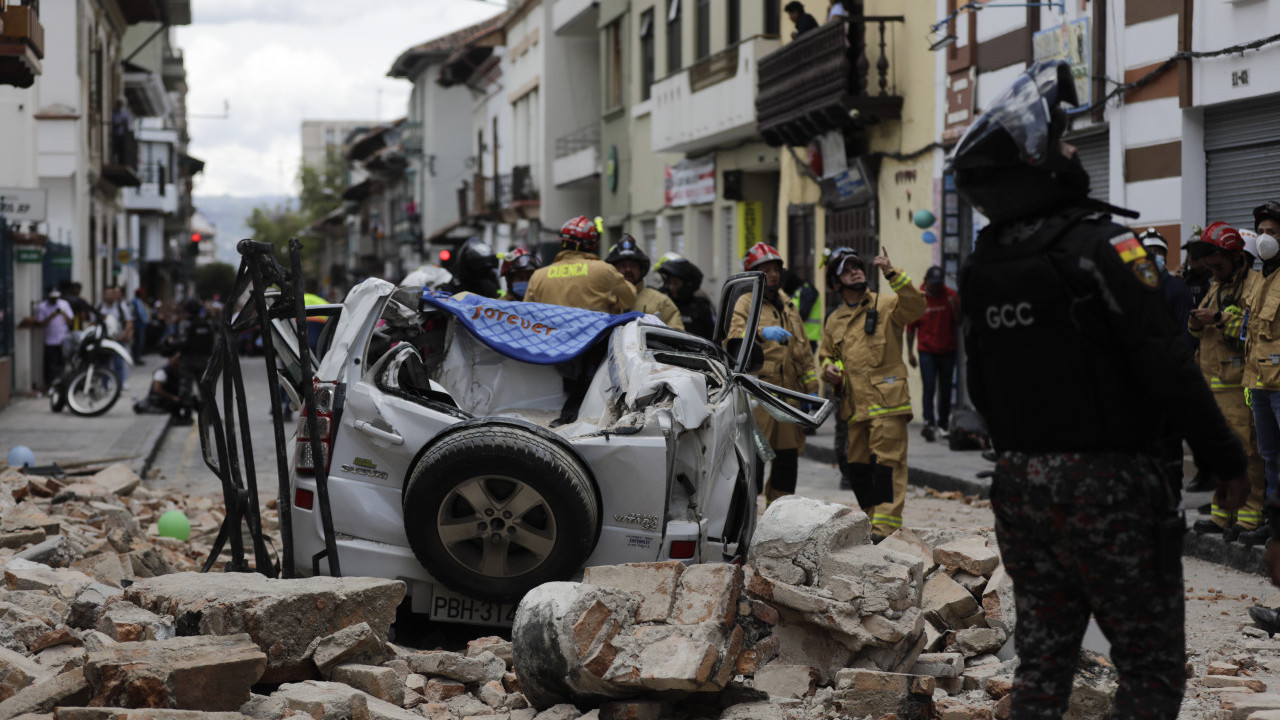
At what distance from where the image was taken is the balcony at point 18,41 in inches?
564

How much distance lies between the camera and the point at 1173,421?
11.5ft

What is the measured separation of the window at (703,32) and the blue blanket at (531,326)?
62.7ft

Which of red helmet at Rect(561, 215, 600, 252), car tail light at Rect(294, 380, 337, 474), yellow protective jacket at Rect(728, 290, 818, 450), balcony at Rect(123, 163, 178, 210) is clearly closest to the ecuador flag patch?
car tail light at Rect(294, 380, 337, 474)

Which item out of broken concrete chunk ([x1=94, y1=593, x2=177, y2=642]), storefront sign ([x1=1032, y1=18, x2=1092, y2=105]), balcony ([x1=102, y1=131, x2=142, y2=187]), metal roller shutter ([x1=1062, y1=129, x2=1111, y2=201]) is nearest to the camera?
broken concrete chunk ([x1=94, y1=593, x2=177, y2=642])

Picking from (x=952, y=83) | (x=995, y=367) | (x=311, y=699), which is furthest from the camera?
(x=952, y=83)

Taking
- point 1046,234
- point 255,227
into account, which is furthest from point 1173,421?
point 255,227

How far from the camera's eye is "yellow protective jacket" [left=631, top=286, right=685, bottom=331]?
384 inches

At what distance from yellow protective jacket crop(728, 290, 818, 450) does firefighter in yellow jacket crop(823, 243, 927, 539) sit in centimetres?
30

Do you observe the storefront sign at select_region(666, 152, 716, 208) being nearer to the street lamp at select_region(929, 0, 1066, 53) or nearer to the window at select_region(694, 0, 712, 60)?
the window at select_region(694, 0, 712, 60)

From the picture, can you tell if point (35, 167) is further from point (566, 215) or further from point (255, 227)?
point (255, 227)

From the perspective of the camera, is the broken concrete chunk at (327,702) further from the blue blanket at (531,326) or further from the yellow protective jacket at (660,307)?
the yellow protective jacket at (660,307)

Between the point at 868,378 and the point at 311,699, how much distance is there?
4.68 meters

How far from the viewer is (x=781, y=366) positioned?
9148 mm

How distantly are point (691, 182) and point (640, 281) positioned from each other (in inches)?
706
